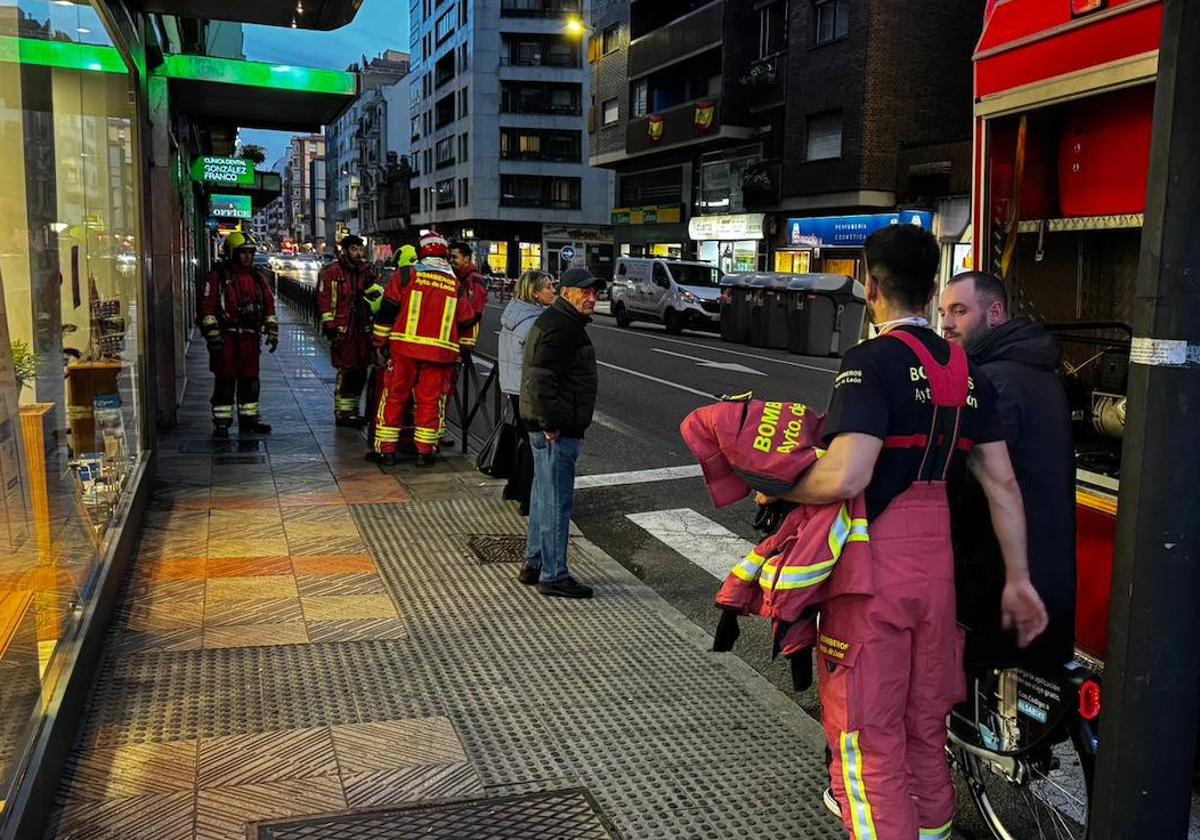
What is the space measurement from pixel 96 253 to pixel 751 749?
439 centimetres

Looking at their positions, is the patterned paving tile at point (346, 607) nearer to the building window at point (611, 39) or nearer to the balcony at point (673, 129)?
the balcony at point (673, 129)

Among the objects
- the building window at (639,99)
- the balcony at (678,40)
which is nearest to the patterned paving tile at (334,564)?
the balcony at (678,40)

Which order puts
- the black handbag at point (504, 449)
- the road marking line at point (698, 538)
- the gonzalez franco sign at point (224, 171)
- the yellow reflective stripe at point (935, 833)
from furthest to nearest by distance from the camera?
the gonzalez franco sign at point (224, 171), the black handbag at point (504, 449), the road marking line at point (698, 538), the yellow reflective stripe at point (935, 833)

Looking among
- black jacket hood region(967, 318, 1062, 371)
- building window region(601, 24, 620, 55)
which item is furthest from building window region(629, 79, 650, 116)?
black jacket hood region(967, 318, 1062, 371)

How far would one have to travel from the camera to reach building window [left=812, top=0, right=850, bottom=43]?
28.3 m

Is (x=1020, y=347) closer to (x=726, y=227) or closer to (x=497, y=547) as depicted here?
(x=497, y=547)

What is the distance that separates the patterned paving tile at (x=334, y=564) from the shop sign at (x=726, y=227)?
92.2 ft

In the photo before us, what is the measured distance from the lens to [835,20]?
28.7m

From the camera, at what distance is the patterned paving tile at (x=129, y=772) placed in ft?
11.3

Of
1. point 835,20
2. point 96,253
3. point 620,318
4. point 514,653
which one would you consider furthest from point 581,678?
point 835,20

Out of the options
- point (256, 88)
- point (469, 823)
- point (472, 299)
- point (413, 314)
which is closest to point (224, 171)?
point (256, 88)

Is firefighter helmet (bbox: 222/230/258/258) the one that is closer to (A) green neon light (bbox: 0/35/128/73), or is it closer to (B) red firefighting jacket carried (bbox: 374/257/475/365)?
(B) red firefighting jacket carried (bbox: 374/257/475/365)

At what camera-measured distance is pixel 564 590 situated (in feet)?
19.0

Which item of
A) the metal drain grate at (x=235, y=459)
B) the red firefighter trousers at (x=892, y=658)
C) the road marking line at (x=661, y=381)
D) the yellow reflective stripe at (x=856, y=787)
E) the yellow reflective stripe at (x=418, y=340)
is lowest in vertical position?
the metal drain grate at (x=235, y=459)
